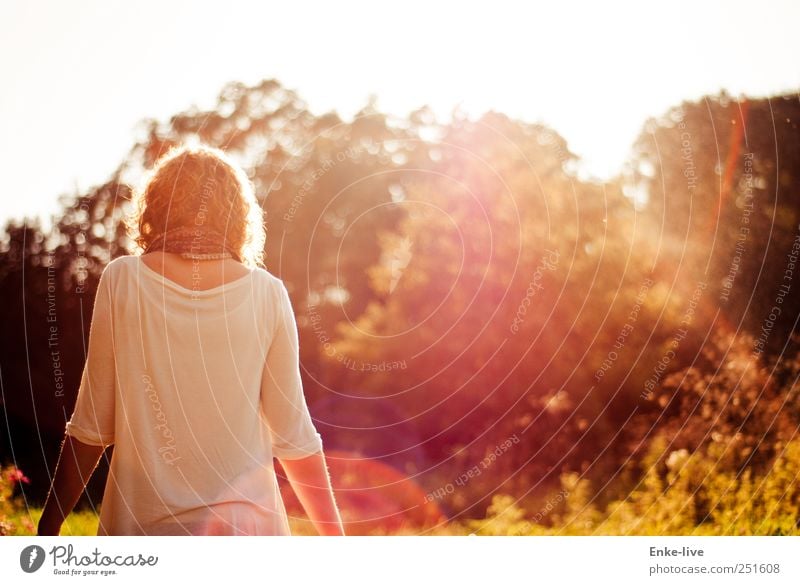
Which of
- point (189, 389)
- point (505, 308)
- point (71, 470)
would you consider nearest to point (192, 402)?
point (189, 389)

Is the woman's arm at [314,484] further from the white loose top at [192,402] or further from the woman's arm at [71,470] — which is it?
the woman's arm at [71,470]

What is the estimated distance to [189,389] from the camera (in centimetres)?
205

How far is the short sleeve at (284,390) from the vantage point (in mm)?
2062

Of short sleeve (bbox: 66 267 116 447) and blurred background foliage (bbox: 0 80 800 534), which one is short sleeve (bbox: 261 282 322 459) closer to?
short sleeve (bbox: 66 267 116 447)

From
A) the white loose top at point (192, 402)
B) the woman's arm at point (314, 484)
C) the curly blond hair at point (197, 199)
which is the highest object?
the curly blond hair at point (197, 199)

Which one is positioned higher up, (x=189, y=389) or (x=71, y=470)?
(x=189, y=389)

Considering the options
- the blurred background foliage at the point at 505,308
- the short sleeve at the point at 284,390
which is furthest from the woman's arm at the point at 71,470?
the blurred background foliage at the point at 505,308

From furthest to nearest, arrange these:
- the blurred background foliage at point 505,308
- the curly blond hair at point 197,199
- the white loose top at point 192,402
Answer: the blurred background foliage at point 505,308 → the curly blond hair at point 197,199 → the white loose top at point 192,402

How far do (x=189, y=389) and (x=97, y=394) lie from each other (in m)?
0.23

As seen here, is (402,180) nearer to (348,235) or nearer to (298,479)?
(348,235)

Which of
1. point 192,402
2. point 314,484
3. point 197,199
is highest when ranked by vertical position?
point 197,199

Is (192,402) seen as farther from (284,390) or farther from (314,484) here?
(314,484)
